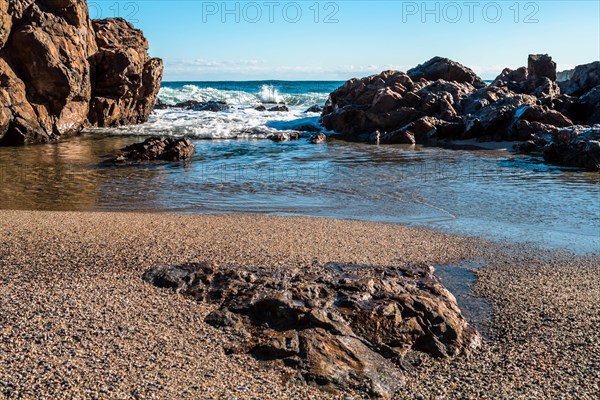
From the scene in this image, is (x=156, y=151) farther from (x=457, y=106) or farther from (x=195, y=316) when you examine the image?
(x=457, y=106)

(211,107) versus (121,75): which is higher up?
(121,75)

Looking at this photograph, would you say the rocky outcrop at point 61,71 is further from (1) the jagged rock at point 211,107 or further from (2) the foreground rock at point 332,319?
(2) the foreground rock at point 332,319

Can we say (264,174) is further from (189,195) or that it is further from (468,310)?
(468,310)

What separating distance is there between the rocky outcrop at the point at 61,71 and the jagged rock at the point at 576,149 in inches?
752

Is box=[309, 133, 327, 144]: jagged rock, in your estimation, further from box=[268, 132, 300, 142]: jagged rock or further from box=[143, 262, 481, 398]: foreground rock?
box=[143, 262, 481, 398]: foreground rock

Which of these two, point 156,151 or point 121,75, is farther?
point 121,75

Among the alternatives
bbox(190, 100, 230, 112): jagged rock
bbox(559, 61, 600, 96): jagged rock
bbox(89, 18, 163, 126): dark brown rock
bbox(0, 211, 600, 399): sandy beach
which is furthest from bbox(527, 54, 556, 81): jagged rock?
bbox(0, 211, 600, 399): sandy beach

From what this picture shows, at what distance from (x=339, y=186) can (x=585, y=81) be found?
83.5 feet

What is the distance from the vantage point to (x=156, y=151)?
1772 centimetres

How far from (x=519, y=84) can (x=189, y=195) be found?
27.7 meters

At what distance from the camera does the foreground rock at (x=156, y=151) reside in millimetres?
17266

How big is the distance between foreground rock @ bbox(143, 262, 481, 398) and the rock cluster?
58.9 feet

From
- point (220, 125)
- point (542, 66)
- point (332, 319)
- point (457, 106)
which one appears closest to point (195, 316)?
point (332, 319)

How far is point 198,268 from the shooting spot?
18.6 feet
